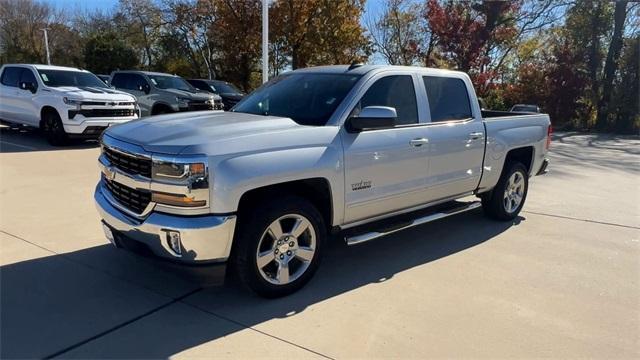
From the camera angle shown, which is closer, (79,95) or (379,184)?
(379,184)

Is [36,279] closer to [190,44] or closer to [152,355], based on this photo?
[152,355]

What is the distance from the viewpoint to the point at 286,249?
3984 mm

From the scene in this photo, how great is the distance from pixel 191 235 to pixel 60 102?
9.60 m

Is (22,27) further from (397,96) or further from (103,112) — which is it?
(397,96)

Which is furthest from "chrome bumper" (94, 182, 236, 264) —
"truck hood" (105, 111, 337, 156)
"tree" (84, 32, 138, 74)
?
"tree" (84, 32, 138, 74)

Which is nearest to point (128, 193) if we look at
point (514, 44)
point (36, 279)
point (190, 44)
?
point (36, 279)

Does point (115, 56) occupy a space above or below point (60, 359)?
above

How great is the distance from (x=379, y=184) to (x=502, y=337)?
1.63 metres

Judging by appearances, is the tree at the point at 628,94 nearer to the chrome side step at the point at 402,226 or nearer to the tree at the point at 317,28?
the tree at the point at 317,28

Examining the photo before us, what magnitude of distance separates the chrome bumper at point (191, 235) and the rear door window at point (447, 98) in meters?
2.65

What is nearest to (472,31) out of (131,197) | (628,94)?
(628,94)

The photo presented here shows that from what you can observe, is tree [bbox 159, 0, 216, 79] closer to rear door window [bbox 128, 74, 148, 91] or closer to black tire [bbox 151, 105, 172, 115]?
rear door window [bbox 128, 74, 148, 91]

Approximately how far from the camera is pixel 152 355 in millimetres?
3154

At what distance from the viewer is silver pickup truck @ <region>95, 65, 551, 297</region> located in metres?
3.49
